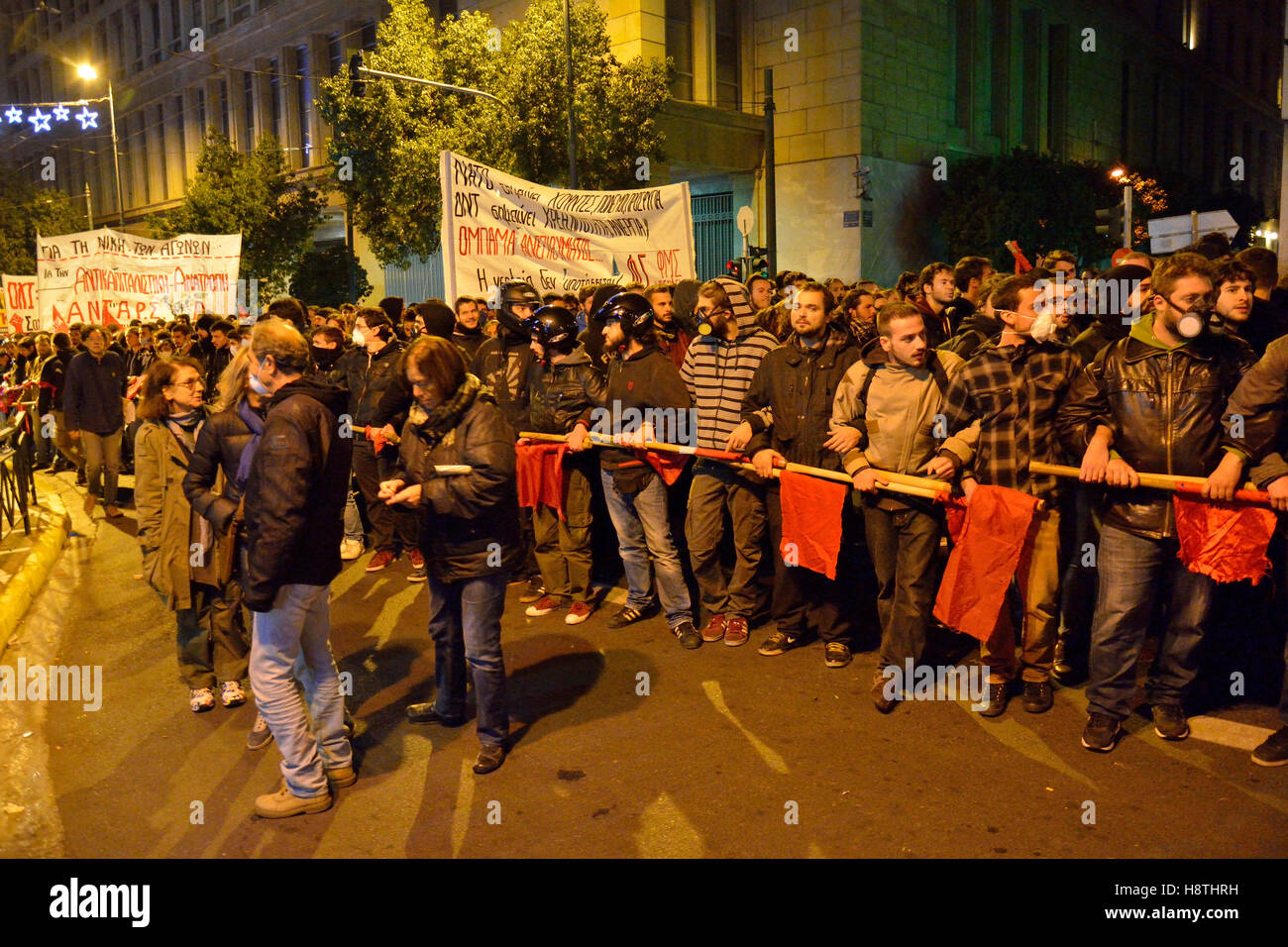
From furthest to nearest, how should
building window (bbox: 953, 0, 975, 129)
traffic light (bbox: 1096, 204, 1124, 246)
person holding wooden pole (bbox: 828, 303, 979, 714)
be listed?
1. building window (bbox: 953, 0, 975, 129)
2. traffic light (bbox: 1096, 204, 1124, 246)
3. person holding wooden pole (bbox: 828, 303, 979, 714)

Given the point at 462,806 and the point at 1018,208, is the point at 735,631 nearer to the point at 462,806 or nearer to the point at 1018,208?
the point at 462,806

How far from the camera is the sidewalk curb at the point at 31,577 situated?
23.7 ft

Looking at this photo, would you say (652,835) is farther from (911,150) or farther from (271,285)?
(271,285)

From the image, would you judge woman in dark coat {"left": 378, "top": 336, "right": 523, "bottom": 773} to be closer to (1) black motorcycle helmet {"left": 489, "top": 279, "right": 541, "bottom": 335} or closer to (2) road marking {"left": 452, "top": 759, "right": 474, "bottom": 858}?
(2) road marking {"left": 452, "top": 759, "right": 474, "bottom": 858}

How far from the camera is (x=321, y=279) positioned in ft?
102

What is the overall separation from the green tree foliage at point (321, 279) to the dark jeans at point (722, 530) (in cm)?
2577

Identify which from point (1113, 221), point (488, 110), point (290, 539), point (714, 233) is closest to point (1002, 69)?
point (714, 233)

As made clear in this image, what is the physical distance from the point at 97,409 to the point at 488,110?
10522mm

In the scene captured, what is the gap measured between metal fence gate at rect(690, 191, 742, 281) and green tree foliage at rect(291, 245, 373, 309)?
32.5 feet

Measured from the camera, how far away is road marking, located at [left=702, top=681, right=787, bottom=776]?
4672mm

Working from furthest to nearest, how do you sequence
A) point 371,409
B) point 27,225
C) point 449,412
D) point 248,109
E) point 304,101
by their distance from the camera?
point 27,225 < point 248,109 < point 304,101 < point 371,409 < point 449,412

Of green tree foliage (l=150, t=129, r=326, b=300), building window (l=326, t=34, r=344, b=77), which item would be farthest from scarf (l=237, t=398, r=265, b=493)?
building window (l=326, t=34, r=344, b=77)

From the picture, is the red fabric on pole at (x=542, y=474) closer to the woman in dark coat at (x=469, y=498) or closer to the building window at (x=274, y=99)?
the woman in dark coat at (x=469, y=498)

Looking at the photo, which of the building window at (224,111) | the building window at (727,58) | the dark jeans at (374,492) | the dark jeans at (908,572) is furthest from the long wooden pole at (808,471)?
the building window at (224,111)
